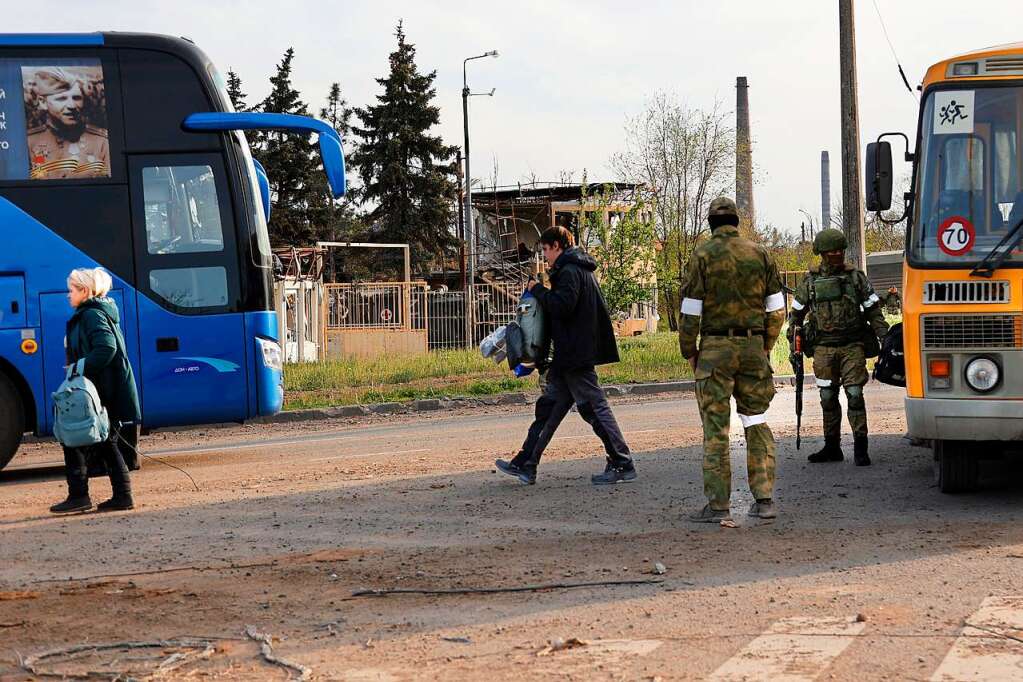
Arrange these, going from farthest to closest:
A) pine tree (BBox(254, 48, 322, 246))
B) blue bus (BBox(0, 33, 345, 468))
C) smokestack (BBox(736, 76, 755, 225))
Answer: pine tree (BBox(254, 48, 322, 246)) → smokestack (BBox(736, 76, 755, 225)) → blue bus (BBox(0, 33, 345, 468))

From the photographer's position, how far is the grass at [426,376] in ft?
71.1

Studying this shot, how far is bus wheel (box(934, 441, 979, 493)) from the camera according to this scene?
31.2 feet

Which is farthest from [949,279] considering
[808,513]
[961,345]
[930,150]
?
[808,513]

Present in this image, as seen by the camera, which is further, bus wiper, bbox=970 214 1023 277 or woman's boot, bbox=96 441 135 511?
woman's boot, bbox=96 441 135 511

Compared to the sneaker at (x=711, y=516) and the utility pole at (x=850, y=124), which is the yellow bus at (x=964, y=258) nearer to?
the sneaker at (x=711, y=516)

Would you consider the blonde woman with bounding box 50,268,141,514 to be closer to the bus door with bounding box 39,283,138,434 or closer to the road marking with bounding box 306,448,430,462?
the bus door with bounding box 39,283,138,434

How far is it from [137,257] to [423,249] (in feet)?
158

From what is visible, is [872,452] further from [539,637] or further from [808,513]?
[539,637]

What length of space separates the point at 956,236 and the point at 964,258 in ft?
0.64

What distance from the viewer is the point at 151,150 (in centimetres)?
1273

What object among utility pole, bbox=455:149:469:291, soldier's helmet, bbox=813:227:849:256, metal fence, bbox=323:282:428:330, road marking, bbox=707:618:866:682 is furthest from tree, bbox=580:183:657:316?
road marking, bbox=707:618:866:682

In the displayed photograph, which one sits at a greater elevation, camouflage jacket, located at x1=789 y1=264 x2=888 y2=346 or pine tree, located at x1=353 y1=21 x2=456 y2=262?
pine tree, located at x1=353 y1=21 x2=456 y2=262

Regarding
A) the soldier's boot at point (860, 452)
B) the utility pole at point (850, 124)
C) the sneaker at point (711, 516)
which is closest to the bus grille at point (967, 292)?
the sneaker at point (711, 516)

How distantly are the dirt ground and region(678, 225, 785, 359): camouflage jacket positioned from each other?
122 cm
